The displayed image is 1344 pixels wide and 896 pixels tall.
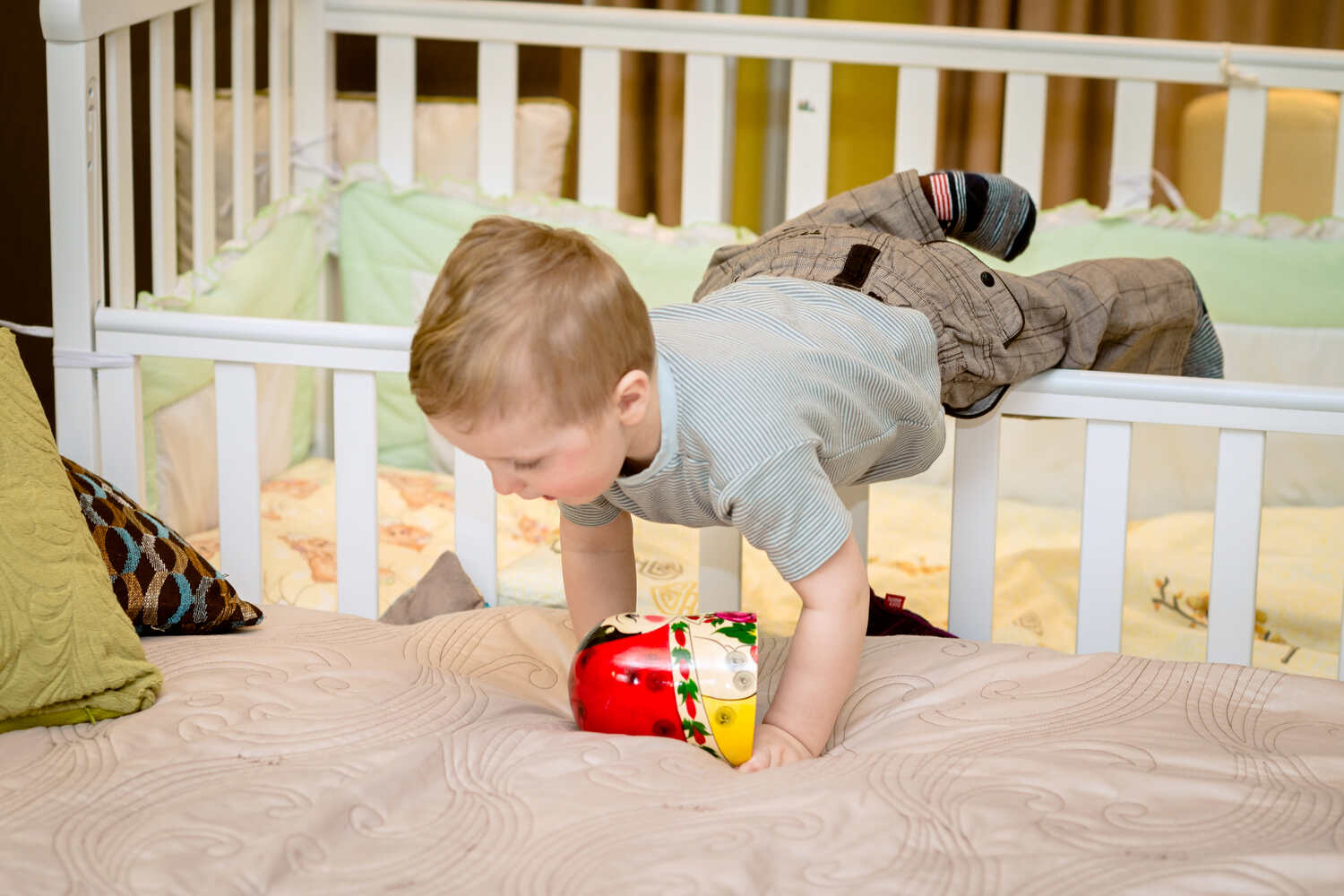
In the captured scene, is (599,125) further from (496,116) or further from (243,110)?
(243,110)

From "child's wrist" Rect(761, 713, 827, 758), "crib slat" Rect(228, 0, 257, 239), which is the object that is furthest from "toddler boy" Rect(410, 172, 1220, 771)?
"crib slat" Rect(228, 0, 257, 239)

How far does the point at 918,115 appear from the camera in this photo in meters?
1.90

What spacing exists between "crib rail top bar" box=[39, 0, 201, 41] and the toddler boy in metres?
0.53

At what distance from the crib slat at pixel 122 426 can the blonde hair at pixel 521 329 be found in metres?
0.51

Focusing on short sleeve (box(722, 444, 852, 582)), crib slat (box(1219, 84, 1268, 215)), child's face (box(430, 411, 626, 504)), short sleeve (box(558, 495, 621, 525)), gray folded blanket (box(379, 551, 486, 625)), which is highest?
crib slat (box(1219, 84, 1268, 215))

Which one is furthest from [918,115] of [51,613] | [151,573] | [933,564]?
[51,613]

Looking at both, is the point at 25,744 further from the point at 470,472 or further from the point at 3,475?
the point at 470,472

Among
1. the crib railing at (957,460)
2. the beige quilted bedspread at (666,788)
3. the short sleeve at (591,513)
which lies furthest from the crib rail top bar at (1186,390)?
the short sleeve at (591,513)

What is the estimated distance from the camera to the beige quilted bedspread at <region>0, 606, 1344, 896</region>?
698mm

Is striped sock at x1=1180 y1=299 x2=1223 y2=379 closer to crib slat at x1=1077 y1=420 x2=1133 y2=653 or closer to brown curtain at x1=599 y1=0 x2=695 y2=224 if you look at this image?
crib slat at x1=1077 y1=420 x2=1133 y2=653

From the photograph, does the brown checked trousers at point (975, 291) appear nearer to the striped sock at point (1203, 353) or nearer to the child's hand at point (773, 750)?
the striped sock at point (1203, 353)

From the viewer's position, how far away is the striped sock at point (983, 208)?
125 cm

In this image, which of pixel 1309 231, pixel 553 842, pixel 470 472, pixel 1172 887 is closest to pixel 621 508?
pixel 470 472

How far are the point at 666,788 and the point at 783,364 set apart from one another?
31cm
